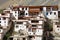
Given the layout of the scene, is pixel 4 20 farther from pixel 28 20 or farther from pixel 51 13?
pixel 51 13

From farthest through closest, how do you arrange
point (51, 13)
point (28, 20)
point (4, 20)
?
1. point (51, 13)
2. point (4, 20)
3. point (28, 20)

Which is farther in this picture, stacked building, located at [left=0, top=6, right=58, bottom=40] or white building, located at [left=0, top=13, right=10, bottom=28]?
white building, located at [left=0, top=13, right=10, bottom=28]

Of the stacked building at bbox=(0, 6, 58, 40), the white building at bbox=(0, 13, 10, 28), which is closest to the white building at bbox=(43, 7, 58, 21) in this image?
the stacked building at bbox=(0, 6, 58, 40)

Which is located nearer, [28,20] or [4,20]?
[28,20]

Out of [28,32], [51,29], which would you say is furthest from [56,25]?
[28,32]

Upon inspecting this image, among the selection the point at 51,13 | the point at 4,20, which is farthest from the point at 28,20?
the point at 51,13

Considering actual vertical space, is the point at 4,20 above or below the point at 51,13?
below

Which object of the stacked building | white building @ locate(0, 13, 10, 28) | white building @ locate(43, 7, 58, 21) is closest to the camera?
the stacked building

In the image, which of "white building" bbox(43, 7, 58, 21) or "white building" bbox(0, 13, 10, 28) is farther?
"white building" bbox(43, 7, 58, 21)

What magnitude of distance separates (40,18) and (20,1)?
31163mm

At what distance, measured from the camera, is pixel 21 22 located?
48344 millimetres

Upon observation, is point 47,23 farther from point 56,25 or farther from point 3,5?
point 3,5

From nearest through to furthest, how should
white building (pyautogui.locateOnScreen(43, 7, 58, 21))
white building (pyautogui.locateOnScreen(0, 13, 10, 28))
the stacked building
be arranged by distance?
the stacked building, white building (pyautogui.locateOnScreen(0, 13, 10, 28)), white building (pyautogui.locateOnScreen(43, 7, 58, 21))

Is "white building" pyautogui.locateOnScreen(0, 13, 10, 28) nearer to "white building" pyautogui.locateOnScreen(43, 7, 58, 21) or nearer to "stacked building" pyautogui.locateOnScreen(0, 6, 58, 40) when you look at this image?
"stacked building" pyautogui.locateOnScreen(0, 6, 58, 40)
